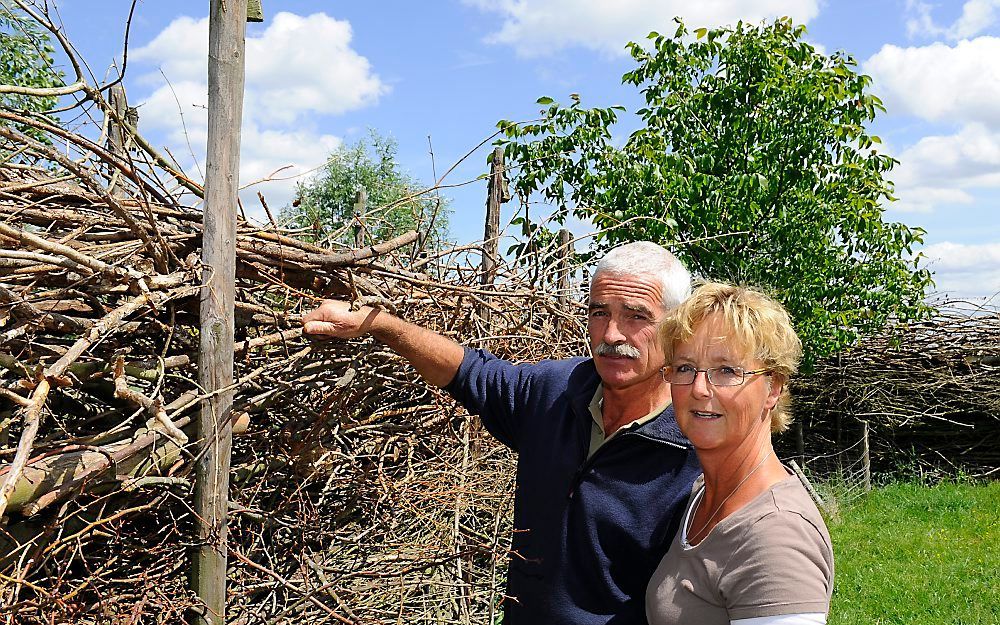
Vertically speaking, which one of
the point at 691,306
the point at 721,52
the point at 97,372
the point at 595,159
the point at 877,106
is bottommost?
the point at 97,372

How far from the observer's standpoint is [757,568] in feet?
5.26

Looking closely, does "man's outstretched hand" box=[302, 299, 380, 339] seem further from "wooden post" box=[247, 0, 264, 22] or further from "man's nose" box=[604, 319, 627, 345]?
"wooden post" box=[247, 0, 264, 22]

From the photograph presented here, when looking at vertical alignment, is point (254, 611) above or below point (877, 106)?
below

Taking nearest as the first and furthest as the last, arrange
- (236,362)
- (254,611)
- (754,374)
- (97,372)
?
(754,374) < (97,372) < (236,362) < (254,611)

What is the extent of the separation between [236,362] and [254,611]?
80 cm

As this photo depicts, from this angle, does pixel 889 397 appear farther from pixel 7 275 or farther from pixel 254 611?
pixel 7 275

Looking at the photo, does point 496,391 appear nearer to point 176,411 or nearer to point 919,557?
point 176,411

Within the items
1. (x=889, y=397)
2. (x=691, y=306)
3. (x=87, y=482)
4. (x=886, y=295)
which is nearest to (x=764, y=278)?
(x=886, y=295)

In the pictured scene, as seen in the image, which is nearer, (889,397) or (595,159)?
(595,159)

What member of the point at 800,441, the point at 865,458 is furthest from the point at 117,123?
the point at 865,458

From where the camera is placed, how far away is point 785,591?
1555 mm

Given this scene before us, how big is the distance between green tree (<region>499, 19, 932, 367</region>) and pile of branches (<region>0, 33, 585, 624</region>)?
3.53 meters

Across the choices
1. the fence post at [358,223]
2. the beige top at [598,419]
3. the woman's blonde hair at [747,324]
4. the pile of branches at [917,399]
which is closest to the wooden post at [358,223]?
the fence post at [358,223]

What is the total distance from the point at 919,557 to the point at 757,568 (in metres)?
6.34
